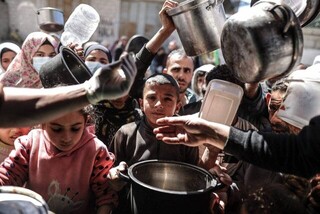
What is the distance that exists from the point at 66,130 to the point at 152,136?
55cm

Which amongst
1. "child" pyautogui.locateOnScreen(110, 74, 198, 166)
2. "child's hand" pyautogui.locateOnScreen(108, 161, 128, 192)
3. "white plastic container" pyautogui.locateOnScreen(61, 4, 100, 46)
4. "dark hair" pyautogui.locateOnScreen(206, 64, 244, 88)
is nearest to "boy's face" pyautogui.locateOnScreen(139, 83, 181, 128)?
"child" pyautogui.locateOnScreen(110, 74, 198, 166)

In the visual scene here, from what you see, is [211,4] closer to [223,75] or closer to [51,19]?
[223,75]

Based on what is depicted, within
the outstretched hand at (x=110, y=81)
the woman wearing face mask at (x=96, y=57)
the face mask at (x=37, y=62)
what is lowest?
the woman wearing face mask at (x=96, y=57)

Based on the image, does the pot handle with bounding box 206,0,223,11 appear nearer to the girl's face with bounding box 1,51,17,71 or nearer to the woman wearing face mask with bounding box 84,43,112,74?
the woman wearing face mask with bounding box 84,43,112,74

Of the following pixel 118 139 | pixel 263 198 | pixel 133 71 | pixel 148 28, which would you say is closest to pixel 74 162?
pixel 118 139

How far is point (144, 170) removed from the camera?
1455 millimetres

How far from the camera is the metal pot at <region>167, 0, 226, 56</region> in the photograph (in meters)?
1.83

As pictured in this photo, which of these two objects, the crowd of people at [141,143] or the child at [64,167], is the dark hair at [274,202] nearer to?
the crowd of people at [141,143]

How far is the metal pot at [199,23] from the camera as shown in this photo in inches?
72.1

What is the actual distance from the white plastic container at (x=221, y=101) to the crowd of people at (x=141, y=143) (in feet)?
0.39

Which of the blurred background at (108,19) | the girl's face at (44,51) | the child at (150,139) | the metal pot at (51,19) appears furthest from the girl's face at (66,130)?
the blurred background at (108,19)

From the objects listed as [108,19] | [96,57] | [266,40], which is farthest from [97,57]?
[108,19]

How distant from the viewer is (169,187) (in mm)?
1525

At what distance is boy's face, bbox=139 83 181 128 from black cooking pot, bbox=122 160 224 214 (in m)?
0.51
